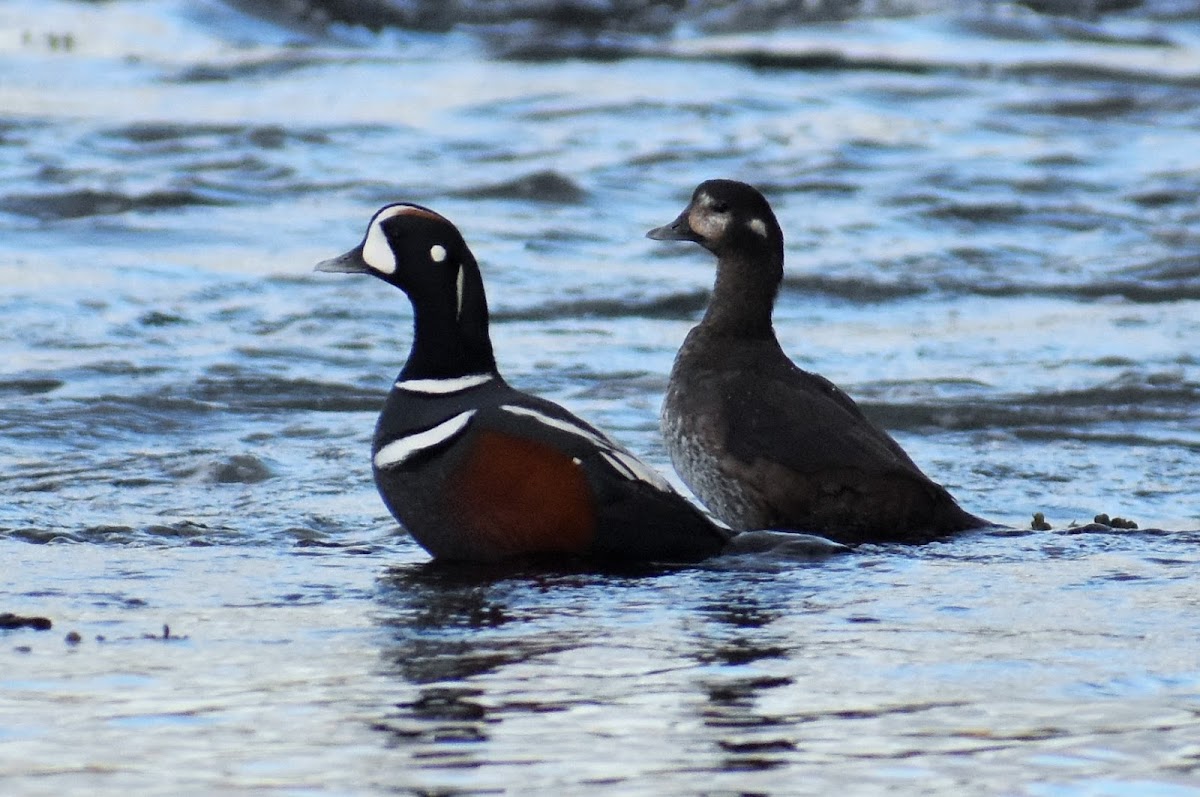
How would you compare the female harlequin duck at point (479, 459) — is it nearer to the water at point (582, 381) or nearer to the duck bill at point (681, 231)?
the water at point (582, 381)

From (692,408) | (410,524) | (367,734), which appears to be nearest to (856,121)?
(692,408)

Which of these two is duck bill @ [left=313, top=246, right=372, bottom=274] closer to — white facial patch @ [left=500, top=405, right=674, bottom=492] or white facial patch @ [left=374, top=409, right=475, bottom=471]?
white facial patch @ [left=374, top=409, right=475, bottom=471]

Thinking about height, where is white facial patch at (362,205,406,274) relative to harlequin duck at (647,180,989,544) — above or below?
above

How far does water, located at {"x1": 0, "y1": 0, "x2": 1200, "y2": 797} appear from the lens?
4.44 meters

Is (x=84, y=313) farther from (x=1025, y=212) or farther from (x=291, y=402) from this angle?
(x=1025, y=212)

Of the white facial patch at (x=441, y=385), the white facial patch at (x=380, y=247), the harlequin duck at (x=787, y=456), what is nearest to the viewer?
the white facial patch at (x=441, y=385)

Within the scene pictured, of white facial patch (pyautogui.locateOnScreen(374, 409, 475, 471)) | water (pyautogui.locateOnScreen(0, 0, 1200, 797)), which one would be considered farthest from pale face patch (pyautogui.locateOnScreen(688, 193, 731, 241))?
white facial patch (pyautogui.locateOnScreen(374, 409, 475, 471))

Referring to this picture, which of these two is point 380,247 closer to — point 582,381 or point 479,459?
point 479,459

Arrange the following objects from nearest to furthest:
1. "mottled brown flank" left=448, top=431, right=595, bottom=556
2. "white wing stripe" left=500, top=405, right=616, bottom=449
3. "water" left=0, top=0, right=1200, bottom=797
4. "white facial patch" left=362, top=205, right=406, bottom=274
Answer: "water" left=0, top=0, right=1200, bottom=797 → "mottled brown flank" left=448, top=431, right=595, bottom=556 → "white wing stripe" left=500, top=405, right=616, bottom=449 → "white facial patch" left=362, top=205, right=406, bottom=274

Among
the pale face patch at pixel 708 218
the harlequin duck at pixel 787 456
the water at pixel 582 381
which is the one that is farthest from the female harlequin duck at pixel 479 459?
the pale face patch at pixel 708 218

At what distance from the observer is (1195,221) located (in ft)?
53.4

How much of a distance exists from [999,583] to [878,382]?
Answer: 4.73m

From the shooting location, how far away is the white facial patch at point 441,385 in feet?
21.2

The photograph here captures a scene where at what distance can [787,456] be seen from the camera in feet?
22.9
